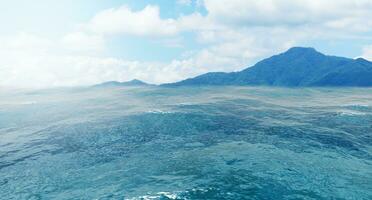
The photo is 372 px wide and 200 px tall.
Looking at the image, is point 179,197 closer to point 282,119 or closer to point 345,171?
point 345,171

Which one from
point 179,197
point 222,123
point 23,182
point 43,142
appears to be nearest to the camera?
point 179,197

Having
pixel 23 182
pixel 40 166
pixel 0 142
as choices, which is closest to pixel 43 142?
pixel 0 142

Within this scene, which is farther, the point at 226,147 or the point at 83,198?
the point at 226,147

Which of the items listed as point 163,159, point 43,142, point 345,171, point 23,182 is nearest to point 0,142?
point 43,142

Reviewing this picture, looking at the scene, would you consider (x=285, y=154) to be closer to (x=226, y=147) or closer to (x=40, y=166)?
(x=226, y=147)

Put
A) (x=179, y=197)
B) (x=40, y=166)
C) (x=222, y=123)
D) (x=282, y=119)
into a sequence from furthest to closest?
(x=282, y=119) < (x=222, y=123) < (x=40, y=166) < (x=179, y=197)

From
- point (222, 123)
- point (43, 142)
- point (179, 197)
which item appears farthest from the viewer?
point (222, 123)
